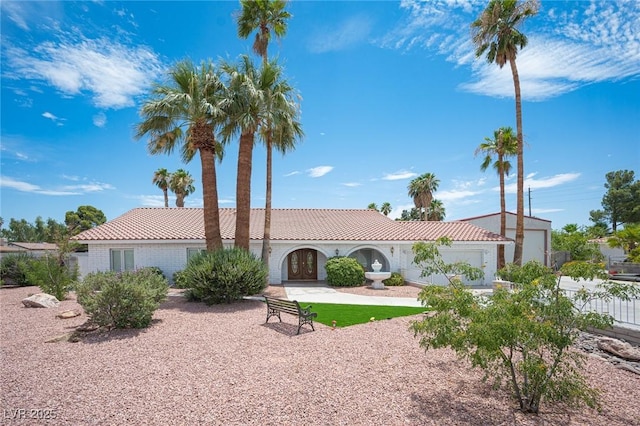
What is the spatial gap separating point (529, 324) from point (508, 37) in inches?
884

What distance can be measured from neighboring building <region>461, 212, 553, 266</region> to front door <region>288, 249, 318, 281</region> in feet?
52.6

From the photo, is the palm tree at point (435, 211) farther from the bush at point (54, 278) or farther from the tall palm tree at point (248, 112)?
the bush at point (54, 278)

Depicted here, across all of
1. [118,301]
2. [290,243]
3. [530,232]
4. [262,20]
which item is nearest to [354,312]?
[118,301]

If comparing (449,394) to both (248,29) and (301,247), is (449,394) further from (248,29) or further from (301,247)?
(248,29)

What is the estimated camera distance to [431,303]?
6008 millimetres

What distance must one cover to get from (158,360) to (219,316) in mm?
4301

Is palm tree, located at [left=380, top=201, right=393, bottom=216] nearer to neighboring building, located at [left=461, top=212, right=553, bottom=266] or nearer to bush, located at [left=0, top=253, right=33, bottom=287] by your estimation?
neighboring building, located at [left=461, top=212, right=553, bottom=266]

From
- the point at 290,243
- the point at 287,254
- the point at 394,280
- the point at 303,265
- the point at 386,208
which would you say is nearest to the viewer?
the point at 394,280

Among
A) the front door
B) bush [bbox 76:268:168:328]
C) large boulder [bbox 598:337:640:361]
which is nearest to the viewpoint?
large boulder [bbox 598:337:640:361]

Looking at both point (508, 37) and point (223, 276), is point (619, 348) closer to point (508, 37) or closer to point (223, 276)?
point (223, 276)

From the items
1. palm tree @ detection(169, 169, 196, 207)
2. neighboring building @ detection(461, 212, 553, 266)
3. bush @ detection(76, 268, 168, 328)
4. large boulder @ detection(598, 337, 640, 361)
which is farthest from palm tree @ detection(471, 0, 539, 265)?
palm tree @ detection(169, 169, 196, 207)

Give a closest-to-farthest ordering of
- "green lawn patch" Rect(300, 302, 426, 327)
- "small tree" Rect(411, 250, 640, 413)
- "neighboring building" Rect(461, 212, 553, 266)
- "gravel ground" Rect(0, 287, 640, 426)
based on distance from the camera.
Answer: "small tree" Rect(411, 250, 640, 413) < "gravel ground" Rect(0, 287, 640, 426) < "green lawn patch" Rect(300, 302, 426, 327) < "neighboring building" Rect(461, 212, 553, 266)

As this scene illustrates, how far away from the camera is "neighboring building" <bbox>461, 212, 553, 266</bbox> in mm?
29641

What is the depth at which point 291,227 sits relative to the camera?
79.8ft
